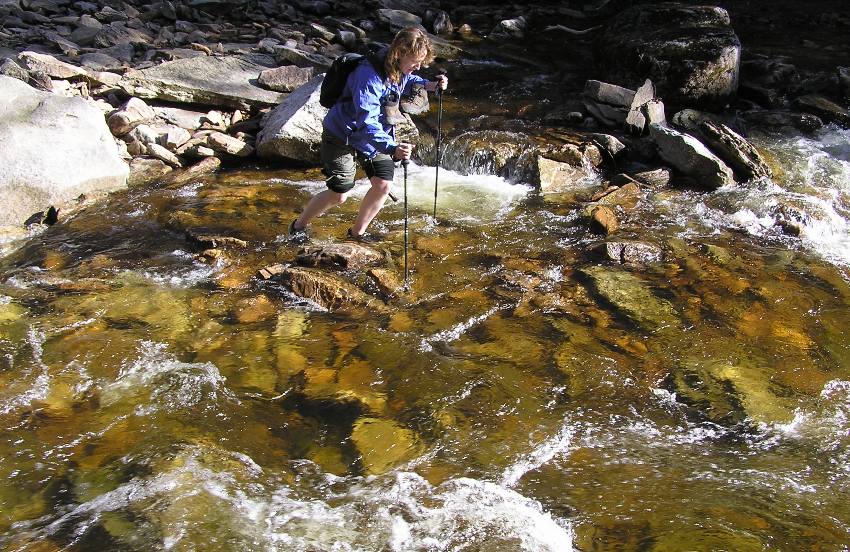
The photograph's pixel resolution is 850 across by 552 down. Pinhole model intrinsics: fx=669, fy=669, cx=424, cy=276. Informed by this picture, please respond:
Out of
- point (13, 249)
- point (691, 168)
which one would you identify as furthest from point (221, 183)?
point (691, 168)

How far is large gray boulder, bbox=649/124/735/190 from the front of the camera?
9.29 metres

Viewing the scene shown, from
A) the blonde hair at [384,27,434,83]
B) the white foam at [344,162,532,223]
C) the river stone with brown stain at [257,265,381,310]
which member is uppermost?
the blonde hair at [384,27,434,83]

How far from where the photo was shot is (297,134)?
9.62 metres

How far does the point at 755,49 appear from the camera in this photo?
14.8 m

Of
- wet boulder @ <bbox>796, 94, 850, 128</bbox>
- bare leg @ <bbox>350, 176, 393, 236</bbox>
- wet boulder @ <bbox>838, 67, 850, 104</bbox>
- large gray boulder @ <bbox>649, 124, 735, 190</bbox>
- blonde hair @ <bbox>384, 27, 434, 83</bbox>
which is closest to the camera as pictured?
blonde hair @ <bbox>384, 27, 434, 83</bbox>

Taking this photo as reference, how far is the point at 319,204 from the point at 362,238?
701 mm

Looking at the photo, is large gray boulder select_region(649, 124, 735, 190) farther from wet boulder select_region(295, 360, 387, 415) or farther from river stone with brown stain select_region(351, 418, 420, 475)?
river stone with brown stain select_region(351, 418, 420, 475)

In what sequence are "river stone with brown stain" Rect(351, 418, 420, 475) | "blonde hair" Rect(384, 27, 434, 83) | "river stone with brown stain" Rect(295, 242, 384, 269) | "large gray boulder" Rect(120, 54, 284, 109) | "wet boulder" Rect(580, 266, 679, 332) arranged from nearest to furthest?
"river stone with brown stain" Rect(351, 418, 420, 475)
"blonde hair" Rect(384, 27, 434, 83)
"wet boulder" Rect(580, 266, 679, 332)
"river stone with brown stain" Rect(295, 242, 384, 269)
"large gray boulder" Rect(120, 54, 284, 109)

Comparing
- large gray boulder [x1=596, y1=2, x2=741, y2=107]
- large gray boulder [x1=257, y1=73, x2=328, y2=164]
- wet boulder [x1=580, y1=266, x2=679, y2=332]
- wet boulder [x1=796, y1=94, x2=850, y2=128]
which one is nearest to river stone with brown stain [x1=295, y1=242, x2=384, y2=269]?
wet boulder [x1=580, y1=266, x2=679, y2=332]

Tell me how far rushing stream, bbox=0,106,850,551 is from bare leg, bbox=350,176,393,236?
1.36ft

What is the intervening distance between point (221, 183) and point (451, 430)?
19.5 ft

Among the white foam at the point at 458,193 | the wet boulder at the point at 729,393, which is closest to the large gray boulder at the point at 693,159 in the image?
the white foam at the point at 458,193

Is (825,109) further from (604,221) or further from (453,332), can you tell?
(453,332)

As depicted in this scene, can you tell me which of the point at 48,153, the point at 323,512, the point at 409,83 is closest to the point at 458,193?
the point at 409,83
